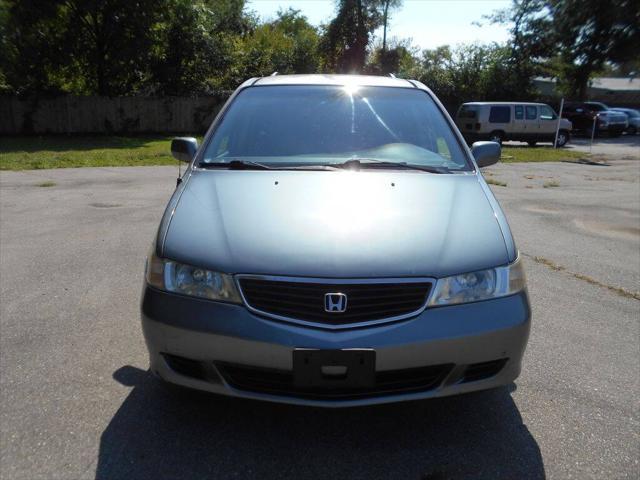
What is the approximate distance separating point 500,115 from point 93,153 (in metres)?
15.6

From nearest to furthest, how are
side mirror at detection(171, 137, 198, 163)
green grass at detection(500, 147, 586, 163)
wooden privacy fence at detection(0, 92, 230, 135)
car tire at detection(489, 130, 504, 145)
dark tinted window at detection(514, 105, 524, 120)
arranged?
side mirror at detection(171, 137, 198, 163) → green grass at detection(500, 147, 586, 163) → wooden privacy fence at detection(0, 92, 230, 135) → car tire at detection(489, 130, 504, 145) → dark tinted window at detection(514, 105, 524, 120)

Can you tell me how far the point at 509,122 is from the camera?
893 inches

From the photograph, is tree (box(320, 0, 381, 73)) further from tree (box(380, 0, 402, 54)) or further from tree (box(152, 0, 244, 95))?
tree (box(152, 0, 244, 95))

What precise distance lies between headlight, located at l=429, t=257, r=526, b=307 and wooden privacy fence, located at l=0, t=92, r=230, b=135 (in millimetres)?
23888

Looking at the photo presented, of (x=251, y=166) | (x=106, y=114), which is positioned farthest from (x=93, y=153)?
(x=251, y=166)

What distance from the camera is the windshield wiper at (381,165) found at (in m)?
3.33

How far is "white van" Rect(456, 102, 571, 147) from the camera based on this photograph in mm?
22219

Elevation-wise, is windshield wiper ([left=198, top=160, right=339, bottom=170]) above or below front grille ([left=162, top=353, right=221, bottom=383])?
above

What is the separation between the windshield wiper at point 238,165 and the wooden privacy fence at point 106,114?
2239 cm

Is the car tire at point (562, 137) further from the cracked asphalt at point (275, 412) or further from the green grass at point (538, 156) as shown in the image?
the cracked asphalt at point (275, 412)

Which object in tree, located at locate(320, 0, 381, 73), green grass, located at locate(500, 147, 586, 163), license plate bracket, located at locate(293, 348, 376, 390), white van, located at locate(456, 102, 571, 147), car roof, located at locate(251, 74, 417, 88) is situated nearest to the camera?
license plate bracket, located at locate(293, 348, 376, 390)

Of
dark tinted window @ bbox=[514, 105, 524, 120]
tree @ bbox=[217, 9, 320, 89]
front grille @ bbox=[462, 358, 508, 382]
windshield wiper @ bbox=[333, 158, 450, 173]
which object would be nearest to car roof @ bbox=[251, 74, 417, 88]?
windshield wiper @ bbox=[333, 158, 450, 173]

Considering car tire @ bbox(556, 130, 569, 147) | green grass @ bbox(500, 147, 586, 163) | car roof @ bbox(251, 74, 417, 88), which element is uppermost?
car roof @ bbox(251, 74, 417, 88)

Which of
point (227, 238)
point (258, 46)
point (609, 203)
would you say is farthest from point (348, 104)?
point (258, 46)
